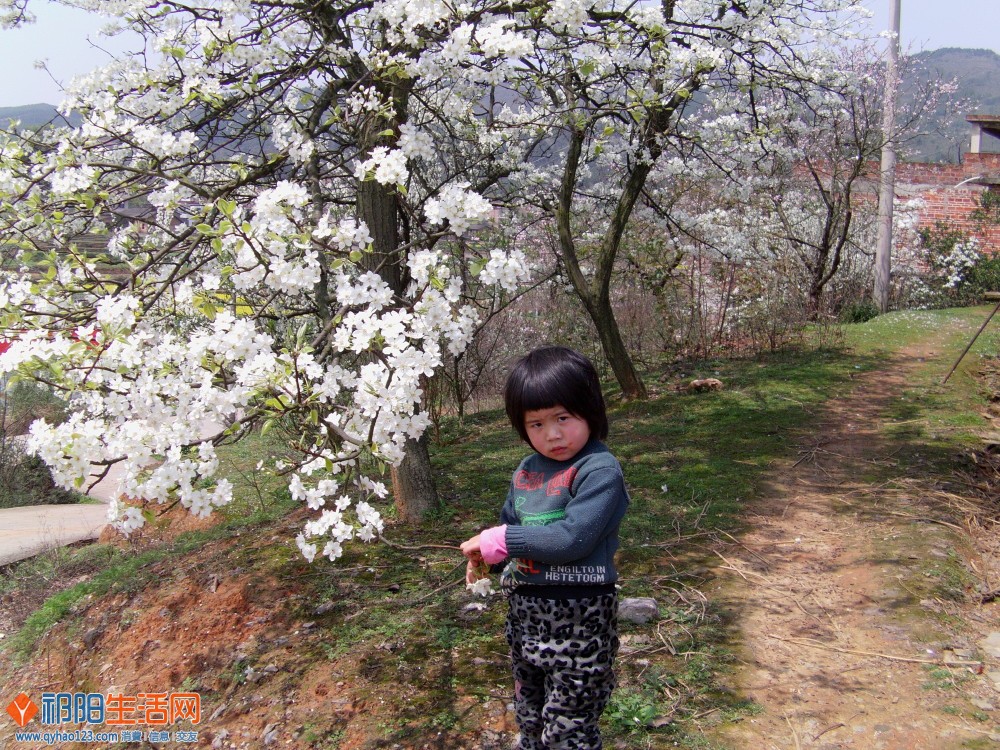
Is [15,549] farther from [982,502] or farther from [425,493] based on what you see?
[982,502]

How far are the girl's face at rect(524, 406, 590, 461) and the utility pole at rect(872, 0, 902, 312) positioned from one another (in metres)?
10.5

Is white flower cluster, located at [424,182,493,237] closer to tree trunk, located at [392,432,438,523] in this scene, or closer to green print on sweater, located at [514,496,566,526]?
green print on sweater, located at [514,496,566,526]

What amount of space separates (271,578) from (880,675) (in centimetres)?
287

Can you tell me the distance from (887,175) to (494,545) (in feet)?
37.9

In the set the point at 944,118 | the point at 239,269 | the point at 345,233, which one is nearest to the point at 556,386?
the point at 345,233

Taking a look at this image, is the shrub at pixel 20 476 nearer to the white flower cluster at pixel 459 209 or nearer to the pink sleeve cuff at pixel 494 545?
the white flower cluster at pixel 459 209

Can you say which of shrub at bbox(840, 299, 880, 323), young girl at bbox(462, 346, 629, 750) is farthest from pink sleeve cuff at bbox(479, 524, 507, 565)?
shrub at bbox(840, 299, 880, 323)

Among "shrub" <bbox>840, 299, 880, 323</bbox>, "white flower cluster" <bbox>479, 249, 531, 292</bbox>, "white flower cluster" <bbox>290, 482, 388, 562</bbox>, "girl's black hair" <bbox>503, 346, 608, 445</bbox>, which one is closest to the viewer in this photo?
"girl's black hair" <bbox>503, 346, 608, 445</bbox>

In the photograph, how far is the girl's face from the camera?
2010 mm

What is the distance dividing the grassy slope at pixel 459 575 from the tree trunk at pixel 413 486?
10cm

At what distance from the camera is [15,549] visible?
5699mm

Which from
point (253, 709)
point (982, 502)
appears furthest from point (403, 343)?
point (982, 502)

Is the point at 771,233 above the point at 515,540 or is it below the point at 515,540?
above

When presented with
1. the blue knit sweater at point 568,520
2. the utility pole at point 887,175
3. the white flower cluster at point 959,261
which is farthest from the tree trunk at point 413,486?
the white flower cluster at point 959,261
